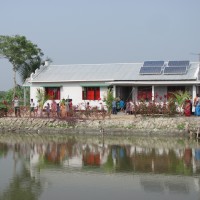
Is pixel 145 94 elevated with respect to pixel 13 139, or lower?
elevated

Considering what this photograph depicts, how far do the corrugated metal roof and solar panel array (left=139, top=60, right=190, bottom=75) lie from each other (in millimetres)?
263

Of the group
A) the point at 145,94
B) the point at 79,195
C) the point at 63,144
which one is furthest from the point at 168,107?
the point at 79,195

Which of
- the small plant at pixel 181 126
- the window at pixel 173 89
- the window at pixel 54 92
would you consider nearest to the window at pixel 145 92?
the window at pixel 173 89

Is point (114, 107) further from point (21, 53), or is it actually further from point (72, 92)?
point (21, 53)

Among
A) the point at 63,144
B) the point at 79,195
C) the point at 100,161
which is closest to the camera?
the point at 79,195

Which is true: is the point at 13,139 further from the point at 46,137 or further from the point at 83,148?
the point at 83,148

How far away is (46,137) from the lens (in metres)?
24.6

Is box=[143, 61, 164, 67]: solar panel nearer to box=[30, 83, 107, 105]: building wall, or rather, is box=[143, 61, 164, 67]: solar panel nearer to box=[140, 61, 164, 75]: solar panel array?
box=[140, 61, 164, 75]: solar panel array

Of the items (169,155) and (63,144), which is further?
(63,144)

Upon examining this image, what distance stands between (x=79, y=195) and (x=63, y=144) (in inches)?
393

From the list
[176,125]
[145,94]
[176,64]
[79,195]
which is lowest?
[79,195]

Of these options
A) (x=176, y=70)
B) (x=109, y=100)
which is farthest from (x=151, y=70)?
(x=109, y=100)

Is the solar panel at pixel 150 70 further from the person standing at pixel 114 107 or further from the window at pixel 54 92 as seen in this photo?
the window at pixel 54 92

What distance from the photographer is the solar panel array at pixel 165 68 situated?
2844 centimetres
